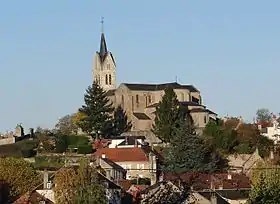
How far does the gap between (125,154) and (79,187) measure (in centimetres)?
3659

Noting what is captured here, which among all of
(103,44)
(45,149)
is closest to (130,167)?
(45,149)

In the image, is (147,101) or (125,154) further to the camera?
(147,101)

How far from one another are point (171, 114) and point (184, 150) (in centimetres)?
1523

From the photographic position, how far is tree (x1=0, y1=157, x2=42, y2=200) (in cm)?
5622

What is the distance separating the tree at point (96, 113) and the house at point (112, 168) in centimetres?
1824

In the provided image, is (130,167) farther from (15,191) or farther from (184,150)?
(15,191)

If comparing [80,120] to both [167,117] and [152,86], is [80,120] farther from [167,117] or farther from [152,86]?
[152,86]

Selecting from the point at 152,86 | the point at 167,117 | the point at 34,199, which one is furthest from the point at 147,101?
the point at 34,199

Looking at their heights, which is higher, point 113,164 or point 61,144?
point 61,144

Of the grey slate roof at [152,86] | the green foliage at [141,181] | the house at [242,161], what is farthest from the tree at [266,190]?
the grey slate roof at [152,86]

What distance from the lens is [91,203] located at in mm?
31922

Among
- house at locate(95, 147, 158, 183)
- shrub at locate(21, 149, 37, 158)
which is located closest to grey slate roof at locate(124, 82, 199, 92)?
shrub at locate(21, 149, 37, 158)

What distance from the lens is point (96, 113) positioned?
297 feet

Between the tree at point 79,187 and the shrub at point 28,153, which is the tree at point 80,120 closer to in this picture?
the shrub at point 28,153
